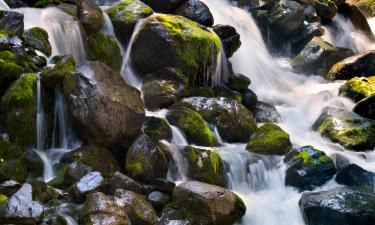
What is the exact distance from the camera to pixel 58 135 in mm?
9102

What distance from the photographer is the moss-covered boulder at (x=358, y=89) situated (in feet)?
49.4

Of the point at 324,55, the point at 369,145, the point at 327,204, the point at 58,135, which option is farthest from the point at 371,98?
the point at 58,135

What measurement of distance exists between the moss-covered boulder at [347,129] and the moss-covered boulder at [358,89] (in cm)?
170

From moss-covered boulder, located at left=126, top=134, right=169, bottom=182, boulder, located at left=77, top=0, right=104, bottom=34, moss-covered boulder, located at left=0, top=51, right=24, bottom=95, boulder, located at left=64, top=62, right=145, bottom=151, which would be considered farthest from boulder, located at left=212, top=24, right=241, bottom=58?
moss-covered boulder, located at left=0, top=51, right=24, bottom=95

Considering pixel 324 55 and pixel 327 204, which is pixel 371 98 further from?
pixel 327 204

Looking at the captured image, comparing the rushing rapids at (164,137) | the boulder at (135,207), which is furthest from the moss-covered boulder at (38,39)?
the boulder at (135,207)

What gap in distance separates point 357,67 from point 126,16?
8488 mm

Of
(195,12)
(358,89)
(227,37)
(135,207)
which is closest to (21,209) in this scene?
(135,207)

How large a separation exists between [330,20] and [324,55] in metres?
5.23

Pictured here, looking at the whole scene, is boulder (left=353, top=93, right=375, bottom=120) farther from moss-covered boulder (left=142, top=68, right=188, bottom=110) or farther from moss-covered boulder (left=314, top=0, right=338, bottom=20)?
moss-covered boulder (left=314, top=0, right=338, bottom=20)

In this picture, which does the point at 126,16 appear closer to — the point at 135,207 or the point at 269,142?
the point at 269,142

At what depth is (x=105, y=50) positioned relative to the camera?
1230cm

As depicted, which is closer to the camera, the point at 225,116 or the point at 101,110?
the point at 101,110

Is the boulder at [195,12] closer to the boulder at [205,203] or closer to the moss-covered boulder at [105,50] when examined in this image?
the moss-covered boulder at [105,50]
